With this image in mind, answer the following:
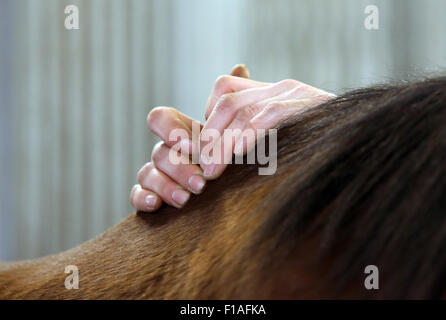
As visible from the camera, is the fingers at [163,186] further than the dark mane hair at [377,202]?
Yes

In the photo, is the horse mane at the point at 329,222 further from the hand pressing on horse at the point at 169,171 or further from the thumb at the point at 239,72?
the thumb at the point at 239,72

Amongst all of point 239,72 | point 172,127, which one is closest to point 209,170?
point 172,127

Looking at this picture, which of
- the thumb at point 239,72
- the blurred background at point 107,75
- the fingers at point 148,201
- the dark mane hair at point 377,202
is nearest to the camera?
the dark mane hair at point 377,202

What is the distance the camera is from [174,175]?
472 mm

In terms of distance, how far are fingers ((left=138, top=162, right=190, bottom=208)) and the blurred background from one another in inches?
78.7

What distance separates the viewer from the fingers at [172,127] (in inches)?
19.9

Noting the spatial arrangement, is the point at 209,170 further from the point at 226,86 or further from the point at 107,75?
the point at 107,75

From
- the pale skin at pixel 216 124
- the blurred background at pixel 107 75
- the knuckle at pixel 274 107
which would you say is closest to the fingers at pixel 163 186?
the pale skin at pixel 216 124

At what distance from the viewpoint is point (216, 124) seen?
1.49 feet

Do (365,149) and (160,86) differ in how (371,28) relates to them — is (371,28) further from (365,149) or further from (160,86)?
(365,149)

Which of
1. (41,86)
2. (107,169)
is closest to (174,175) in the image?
(107,169)

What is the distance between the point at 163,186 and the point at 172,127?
9 centimetres
